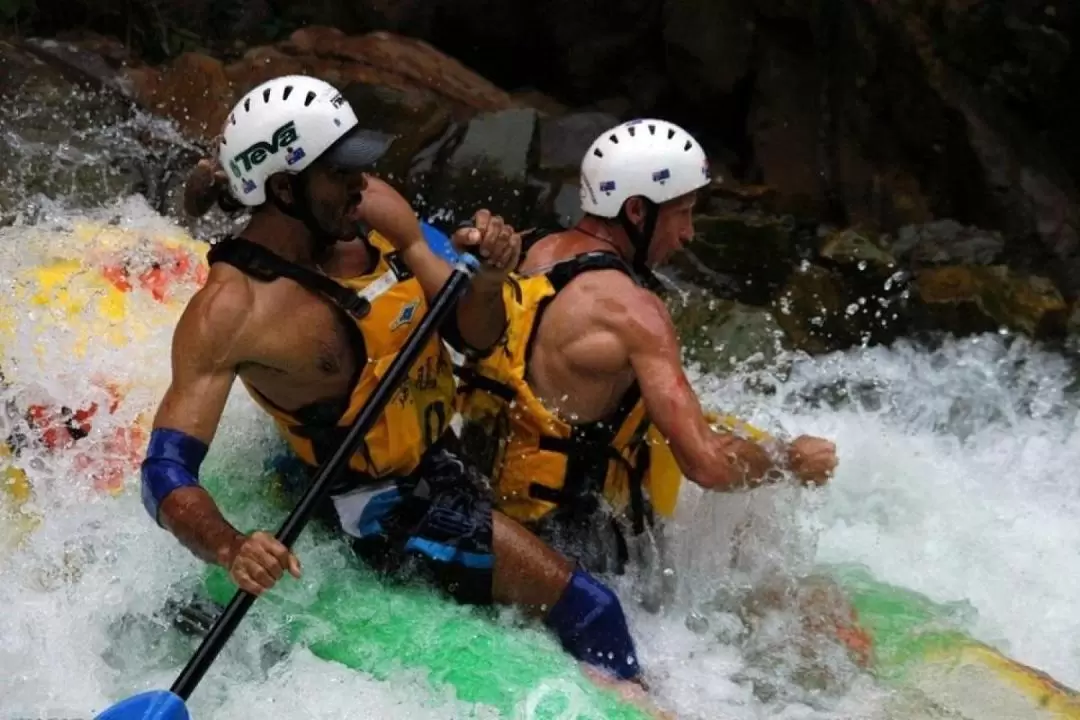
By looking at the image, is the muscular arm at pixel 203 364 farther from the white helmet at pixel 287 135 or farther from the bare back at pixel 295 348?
the white helmet at pixel 287 135

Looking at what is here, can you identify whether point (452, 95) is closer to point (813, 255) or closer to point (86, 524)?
point (813, 255)

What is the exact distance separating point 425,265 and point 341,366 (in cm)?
46

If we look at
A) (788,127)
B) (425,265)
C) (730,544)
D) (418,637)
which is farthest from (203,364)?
(788,127)

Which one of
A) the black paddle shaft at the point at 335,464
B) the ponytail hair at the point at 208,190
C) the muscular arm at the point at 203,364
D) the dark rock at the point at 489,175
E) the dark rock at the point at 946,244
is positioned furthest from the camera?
the dark rock at the point at 489,175

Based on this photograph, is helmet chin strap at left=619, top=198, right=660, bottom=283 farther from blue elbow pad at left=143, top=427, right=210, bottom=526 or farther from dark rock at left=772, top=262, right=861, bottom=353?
dark rock at left=772, top=262, right=861, bottom=353

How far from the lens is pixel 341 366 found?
10.6 ft

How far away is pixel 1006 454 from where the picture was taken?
5.78 meters

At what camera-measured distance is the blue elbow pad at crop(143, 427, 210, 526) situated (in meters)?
2.87

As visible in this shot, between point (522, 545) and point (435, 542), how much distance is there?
0.85ft

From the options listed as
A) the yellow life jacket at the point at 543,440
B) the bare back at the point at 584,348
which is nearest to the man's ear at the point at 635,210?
the bare back at the point at 584,348

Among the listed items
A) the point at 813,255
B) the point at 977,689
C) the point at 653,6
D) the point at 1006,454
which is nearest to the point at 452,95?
the point at 653,6

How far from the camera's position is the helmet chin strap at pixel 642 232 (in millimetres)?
3715

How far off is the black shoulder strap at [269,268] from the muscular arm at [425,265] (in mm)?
355

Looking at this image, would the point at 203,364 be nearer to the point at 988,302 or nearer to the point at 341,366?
the point at 341,366
